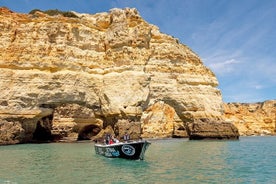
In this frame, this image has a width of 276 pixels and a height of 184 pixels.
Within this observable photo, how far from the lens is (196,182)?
12.8 m

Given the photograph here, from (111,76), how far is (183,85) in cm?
851

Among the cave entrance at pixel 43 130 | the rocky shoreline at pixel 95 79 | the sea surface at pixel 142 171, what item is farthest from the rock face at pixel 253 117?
the sea surface at pixel 142 171

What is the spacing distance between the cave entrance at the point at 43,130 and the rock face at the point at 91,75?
14 centimetres

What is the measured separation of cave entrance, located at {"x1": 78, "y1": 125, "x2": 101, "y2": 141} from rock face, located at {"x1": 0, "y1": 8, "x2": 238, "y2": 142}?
212 mm

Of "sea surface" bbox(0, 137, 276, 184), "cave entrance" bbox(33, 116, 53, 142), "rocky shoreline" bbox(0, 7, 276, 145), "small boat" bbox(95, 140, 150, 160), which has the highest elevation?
"rocky shoreline" bbox(0, 7, 276, 145)

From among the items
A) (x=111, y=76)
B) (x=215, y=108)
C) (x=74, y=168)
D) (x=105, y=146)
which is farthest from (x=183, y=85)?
(x=74, y=168)

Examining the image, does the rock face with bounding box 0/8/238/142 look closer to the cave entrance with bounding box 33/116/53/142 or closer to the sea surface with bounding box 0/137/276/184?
the cave entrance with bounding box 33/116/53/142

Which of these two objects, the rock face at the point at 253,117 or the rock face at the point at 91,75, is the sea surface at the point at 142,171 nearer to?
the rock face at the point at 91,75

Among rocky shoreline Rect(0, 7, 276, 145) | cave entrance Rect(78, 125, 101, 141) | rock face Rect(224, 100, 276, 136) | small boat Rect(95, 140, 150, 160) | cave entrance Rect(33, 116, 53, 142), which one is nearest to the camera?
small boat Rect(95, 140, 150, 160)

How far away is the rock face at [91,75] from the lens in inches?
1412

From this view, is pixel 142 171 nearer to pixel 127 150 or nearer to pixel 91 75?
pixel 127 150

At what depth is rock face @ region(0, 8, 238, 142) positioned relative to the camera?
3588 centimetres

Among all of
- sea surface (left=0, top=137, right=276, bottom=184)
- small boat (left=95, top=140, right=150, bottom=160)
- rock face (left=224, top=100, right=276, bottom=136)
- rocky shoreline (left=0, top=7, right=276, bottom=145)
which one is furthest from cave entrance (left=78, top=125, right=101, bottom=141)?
rock face (left=224, top=100, right=276, bottom=136)

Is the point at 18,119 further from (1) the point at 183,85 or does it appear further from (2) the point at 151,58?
(1) the point at 183,85
